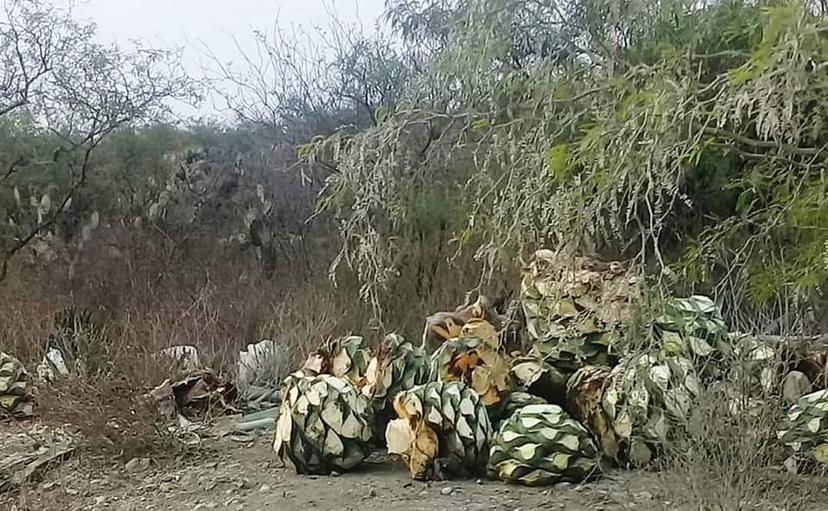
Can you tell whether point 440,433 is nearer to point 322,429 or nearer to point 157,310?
point 322,429

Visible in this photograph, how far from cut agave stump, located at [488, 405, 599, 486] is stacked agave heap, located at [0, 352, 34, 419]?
2605 millimetres

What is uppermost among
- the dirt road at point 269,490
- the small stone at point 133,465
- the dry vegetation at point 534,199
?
the dry vegetation at point 534,199

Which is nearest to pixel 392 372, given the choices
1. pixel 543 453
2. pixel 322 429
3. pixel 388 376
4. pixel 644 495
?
pixel 388 376

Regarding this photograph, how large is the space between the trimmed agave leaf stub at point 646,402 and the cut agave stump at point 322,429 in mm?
775

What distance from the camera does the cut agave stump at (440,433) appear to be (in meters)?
2.81

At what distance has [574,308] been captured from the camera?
3.00 meters

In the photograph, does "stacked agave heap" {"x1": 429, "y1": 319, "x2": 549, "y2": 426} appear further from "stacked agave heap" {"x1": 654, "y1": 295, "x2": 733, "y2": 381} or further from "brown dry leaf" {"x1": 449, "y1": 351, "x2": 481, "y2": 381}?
"stacked agave heap" {"x1": 654, "y1": 295, "x2": 733, "y2": 381}

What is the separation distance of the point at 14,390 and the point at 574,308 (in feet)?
9.52

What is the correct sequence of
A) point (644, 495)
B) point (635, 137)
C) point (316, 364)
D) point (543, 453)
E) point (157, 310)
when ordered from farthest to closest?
1. point (157, 310)
2. point (316, 364)
3. point (543, 453)
4. point (644, 495)
5. point (635, 137)

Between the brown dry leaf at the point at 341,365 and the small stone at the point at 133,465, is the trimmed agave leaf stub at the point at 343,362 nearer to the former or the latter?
the brown dry leaf at the point at 341,365

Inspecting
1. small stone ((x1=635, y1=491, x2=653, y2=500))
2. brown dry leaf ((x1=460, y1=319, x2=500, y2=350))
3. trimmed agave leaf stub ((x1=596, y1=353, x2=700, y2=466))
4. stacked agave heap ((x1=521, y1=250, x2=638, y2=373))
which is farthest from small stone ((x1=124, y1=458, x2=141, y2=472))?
small stone ((x1=635, y1=491, x2=653, y2=500))

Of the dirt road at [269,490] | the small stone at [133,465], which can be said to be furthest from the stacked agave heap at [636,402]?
the small stone at [133,465]

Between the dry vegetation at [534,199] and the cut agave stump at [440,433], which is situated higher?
the dry vegetation at [534,199]

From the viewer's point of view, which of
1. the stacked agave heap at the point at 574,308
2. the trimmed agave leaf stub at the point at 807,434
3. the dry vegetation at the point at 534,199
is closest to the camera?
the dry vegetation at the point at 534,199
